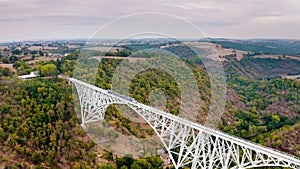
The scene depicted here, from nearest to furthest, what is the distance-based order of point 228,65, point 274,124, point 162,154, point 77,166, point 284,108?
point 77,166 < point 162,154 < point 274,124 < point 284,108 < point 228,65

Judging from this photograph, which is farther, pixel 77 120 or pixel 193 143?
pixel 77 120

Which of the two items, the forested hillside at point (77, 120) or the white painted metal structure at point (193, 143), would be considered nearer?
the white painted metal structure at point (193, 143)

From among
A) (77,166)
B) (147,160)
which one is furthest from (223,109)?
(77,166)

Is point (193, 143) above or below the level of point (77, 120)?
above

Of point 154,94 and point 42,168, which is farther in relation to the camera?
point 154,94

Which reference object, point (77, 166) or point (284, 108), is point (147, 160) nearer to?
point (77, 166)

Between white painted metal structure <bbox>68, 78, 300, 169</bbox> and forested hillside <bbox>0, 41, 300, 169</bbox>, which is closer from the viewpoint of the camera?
white painted metal structure <bbox>68, 78, 300, 169</bbox>

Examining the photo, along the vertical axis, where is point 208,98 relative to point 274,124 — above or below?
above

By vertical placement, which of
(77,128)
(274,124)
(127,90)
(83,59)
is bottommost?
(274,124)
